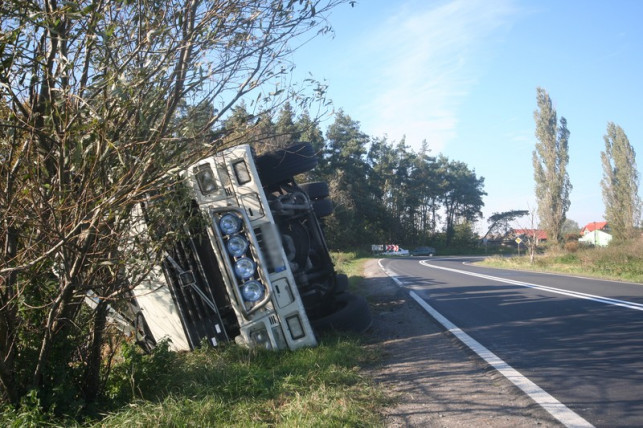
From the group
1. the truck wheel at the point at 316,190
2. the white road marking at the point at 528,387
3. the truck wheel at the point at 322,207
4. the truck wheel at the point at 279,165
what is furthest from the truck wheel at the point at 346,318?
the truck wheel at the point at 316,190

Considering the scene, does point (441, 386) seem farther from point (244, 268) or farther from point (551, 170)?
point (551, 170)

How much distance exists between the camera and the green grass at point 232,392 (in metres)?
3.94

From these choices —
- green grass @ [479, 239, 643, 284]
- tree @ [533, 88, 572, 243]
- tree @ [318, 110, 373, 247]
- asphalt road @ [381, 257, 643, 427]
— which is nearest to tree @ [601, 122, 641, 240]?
tree @ [533, 88, 572, 243]

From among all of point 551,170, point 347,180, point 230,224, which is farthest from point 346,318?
point 347,180

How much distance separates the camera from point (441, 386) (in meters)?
4.88

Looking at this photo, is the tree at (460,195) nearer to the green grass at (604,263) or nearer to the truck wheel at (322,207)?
the green grass at (604,263)

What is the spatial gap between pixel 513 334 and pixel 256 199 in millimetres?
3982

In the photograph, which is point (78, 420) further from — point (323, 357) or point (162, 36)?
point (162, 36)

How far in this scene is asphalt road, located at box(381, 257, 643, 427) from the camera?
13.6ft

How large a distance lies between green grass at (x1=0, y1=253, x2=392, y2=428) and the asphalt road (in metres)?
1.63

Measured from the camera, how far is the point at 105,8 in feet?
13.8

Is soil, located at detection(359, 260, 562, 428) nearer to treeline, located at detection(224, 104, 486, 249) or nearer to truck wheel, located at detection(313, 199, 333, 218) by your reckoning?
truck wheel, located at detection(313, 199, 333, 218)

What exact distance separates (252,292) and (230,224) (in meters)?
0.87

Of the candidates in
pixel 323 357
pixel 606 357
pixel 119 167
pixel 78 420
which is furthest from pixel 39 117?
pixel 606 357
